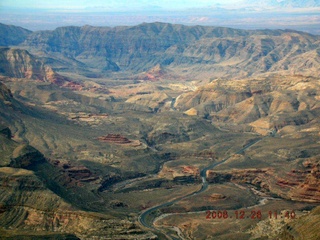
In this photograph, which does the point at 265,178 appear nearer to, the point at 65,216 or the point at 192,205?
the point at 192,205

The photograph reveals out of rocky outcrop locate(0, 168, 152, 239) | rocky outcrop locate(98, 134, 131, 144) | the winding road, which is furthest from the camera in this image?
rocky outcrop locate(98, 134, 131, 144)

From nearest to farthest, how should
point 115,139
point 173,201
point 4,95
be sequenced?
point 173,201 → point 115,139 → point 4,95

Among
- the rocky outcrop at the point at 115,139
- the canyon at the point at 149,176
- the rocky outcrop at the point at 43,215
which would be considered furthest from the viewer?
the rocky outcrop at the point at 115,139

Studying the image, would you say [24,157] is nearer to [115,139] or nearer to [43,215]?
[43,215]

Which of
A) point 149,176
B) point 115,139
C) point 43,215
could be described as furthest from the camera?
point 115,139

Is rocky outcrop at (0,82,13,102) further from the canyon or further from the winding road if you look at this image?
the winding road

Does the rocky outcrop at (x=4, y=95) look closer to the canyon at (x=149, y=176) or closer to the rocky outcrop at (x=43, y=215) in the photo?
the canyon at (x=149, y=176)

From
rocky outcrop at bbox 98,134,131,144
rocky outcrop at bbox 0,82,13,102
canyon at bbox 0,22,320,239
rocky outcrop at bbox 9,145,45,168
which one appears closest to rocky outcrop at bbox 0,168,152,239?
canyon at bbox 0,22,320,239

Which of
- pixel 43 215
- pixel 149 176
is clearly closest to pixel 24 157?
pixel 43 215

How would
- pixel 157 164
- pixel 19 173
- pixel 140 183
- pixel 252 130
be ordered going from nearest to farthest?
pixel 19 173 < pixel 140 183 < pixel 157 164 < pixel 252 130

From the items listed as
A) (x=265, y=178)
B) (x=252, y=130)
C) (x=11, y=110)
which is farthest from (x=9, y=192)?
(x=252, y=130)

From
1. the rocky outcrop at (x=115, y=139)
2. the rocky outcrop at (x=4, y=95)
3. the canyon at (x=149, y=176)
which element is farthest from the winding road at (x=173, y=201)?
the rocky outcrop at (x=4, y=95)
